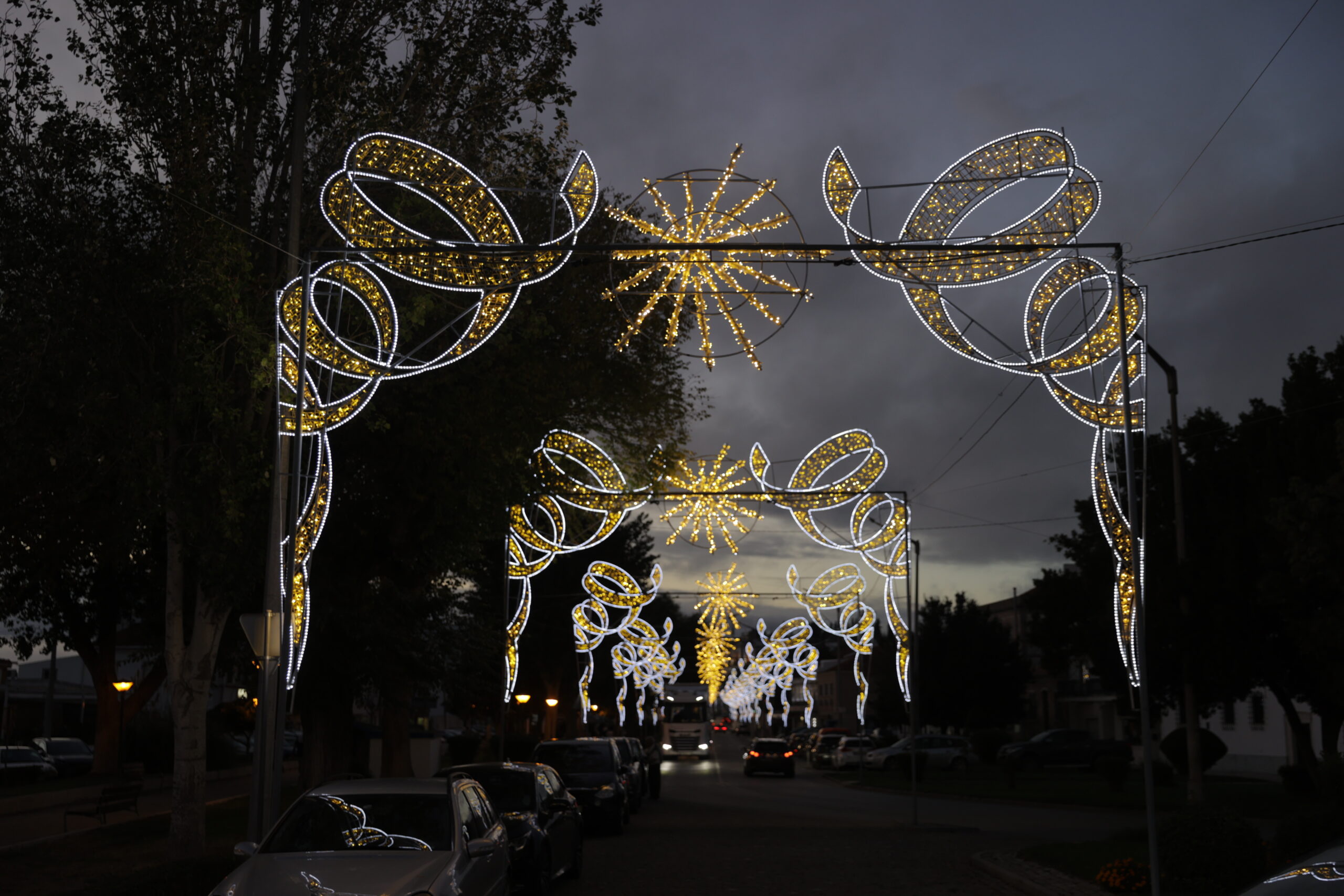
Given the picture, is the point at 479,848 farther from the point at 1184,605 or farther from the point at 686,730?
the point at 686,730

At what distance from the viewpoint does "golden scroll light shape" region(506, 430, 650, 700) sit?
72.2 feet

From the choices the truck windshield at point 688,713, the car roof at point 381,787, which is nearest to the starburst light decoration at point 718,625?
the truck windshield at point 688,713

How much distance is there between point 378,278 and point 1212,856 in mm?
11136

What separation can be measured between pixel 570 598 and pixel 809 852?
4230cm

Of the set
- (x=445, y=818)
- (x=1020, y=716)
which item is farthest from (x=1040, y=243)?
(x=1020, y=716)

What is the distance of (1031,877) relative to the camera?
15219 millimetres

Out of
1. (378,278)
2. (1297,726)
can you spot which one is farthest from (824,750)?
(378,278)

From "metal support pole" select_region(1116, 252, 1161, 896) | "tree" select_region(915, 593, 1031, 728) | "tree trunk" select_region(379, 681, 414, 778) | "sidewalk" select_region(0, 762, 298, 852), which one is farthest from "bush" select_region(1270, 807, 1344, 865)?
"tree" select_region(915, 593, 1031, 728)

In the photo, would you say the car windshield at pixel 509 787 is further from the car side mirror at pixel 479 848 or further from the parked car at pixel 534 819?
the car side mirror at pixel 479 848

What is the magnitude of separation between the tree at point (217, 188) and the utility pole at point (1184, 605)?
15.2 metres

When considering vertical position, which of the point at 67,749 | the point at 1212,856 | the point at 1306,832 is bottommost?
the point at 67,749

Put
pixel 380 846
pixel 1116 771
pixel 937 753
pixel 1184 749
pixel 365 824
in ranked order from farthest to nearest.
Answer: pixel 937 753
pixel 1184 749
pixel 1116 771
pixel 365 824
pixel 380 846

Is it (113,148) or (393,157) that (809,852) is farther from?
(113,148)

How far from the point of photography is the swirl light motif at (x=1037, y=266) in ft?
39.8
